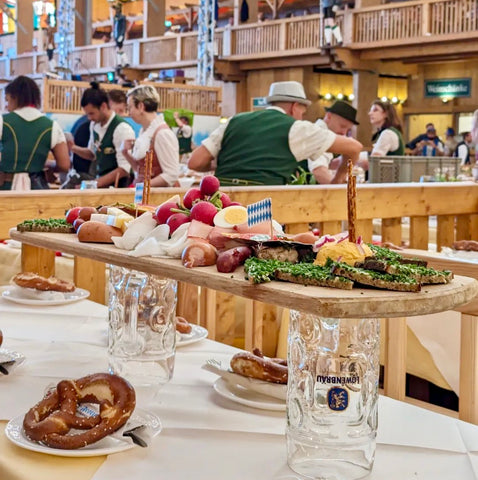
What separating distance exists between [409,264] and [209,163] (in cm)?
320

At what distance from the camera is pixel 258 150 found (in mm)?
4305

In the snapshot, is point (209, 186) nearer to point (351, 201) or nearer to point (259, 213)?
point (259, 213)

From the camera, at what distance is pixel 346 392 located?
125 cm

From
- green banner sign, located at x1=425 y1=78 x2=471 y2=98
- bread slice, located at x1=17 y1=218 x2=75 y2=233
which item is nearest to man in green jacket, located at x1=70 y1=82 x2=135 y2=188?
bread slice, located at x1=17 y1=218 x2=75 y2=233

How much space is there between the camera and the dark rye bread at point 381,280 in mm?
1207

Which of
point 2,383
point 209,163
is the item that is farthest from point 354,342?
point 209,163

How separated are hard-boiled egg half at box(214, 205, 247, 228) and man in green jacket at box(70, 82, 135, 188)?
415 centimetres

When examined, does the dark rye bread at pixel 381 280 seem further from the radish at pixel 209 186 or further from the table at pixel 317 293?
the radish at pixel 209 186

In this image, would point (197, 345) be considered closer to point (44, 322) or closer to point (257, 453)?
point (44, 322)

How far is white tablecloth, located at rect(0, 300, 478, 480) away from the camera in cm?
132

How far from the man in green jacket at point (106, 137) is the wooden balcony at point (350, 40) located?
11.4m

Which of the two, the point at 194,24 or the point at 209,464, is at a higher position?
the point at 194,24

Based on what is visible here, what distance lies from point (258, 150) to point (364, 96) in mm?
14727

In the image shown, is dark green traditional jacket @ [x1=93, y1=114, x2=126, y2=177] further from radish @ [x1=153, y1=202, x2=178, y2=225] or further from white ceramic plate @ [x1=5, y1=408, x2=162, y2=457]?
white ceramic plate @ [x1=5, y1=408, x2=162, y2=457]
